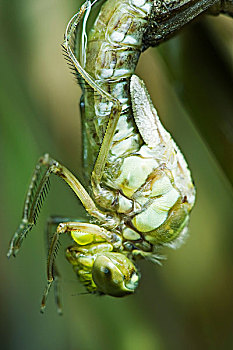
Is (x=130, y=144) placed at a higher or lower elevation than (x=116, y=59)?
lower

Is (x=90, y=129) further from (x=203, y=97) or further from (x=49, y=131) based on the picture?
(x=49, y=131)

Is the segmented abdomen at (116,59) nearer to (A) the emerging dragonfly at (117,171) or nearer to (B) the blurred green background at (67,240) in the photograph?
(A) the emerging dragonfly at (117,171)

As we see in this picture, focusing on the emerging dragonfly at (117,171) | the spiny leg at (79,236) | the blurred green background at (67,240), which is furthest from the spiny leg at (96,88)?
the blurred green background at (67,240)

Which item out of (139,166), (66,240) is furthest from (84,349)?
(139,166)

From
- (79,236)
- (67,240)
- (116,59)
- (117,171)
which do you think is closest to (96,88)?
(116,59)

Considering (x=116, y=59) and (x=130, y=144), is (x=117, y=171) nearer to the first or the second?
(x=130, y=144)

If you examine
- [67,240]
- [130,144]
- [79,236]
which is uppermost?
[130,144]

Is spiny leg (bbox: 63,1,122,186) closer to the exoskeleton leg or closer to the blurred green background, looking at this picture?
the exoskeleton leg

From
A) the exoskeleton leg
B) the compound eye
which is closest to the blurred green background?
the exoskeleton leg
